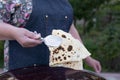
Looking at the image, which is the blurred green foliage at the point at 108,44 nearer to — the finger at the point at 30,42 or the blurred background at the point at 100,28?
→ the blurred background at the point at 100,28

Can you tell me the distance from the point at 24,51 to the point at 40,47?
0.09 m

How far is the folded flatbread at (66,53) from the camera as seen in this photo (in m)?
2.58

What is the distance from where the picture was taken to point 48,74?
2.38 meters

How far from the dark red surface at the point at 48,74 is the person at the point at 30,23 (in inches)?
5.9

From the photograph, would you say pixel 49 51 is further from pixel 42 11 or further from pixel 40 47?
pixel 42 11

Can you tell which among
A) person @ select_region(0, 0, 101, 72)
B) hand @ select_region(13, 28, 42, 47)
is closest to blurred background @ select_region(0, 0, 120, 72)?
person @ select_region(0, 0, 101, 72)

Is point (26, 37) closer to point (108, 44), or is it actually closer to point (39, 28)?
point (39, 28)

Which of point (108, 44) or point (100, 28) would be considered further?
point (100, 28)

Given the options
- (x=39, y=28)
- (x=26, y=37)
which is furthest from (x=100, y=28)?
(x=26, y=37)

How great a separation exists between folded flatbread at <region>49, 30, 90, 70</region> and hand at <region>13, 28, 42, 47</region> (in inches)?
6.1

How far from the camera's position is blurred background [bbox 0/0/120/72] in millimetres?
8953

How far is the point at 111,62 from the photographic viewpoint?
8.98 m

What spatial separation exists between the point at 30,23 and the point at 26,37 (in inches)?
9.9

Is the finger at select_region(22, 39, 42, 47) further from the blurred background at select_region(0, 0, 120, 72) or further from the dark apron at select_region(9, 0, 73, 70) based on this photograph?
the blurred background at select_region(0, 0, 120, 72)
